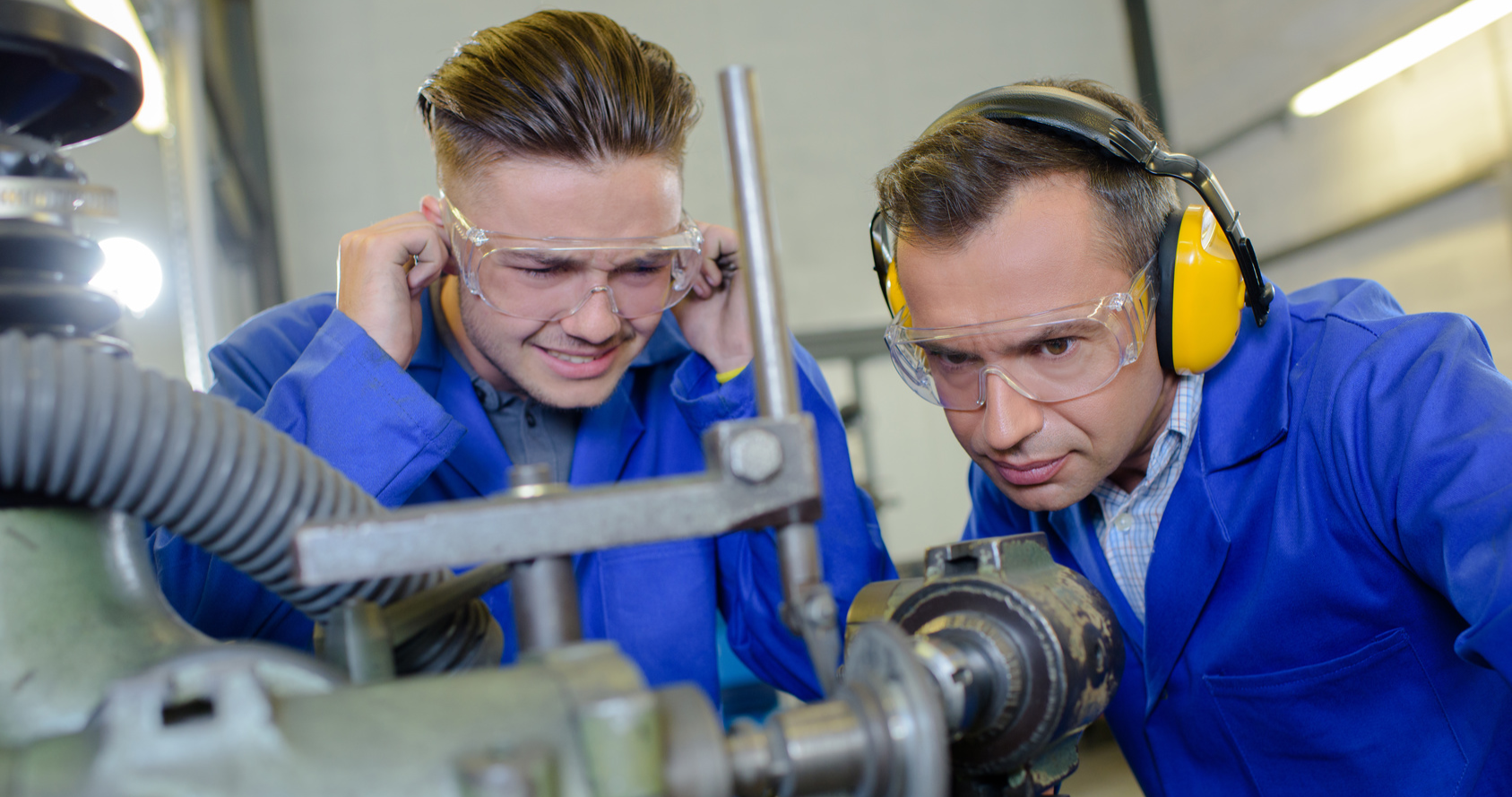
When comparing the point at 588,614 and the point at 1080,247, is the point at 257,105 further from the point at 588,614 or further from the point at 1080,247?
the point at 1080,247

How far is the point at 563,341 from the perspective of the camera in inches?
53.5

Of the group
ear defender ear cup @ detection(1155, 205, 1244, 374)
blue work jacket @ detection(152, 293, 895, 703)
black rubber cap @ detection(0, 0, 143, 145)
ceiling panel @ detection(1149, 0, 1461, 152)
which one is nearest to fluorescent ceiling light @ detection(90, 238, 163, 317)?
blue work jacket @ detection(152, 293, 895, 703)

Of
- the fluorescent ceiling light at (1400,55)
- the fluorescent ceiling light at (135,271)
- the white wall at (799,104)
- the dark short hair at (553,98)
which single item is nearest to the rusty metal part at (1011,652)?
the dark short hair at (553,98)

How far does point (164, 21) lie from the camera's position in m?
2.64

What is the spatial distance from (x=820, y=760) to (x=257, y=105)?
5.47 metres

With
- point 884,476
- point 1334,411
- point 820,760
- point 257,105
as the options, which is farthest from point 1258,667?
point 257,105

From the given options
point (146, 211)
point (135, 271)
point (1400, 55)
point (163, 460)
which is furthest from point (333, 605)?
point (1400, 55)

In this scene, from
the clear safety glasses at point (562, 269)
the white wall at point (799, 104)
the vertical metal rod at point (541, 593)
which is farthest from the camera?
the white wall at point (799, 104)

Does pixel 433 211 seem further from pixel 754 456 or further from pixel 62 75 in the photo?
pixel 754 456

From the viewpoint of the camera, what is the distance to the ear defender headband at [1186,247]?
3.66 ft

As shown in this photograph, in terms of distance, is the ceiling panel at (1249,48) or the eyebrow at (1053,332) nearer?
the eyebrow at (1053,332)

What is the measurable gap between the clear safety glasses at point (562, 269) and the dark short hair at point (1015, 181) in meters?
0.35

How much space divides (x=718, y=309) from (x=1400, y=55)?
4096mm

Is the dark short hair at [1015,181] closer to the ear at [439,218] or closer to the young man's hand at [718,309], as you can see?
the young man's hand at [718,309]
